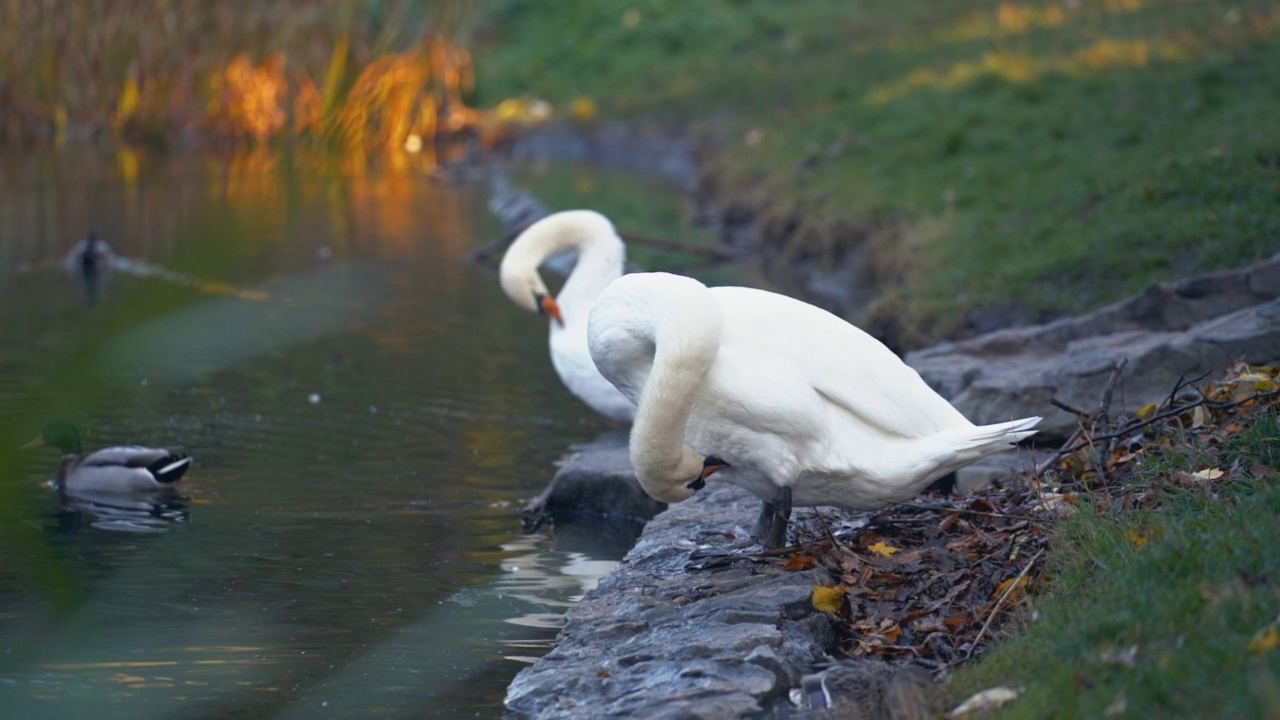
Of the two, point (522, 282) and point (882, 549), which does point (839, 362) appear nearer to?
point (882, 549)

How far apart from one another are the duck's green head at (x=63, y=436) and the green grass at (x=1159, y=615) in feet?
15.0

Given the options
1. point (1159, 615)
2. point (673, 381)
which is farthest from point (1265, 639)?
point (673, 381)

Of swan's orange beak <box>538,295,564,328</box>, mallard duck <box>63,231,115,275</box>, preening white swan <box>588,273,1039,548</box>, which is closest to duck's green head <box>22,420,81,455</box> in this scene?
swan's orange beak <box>538,295,564,328</box>

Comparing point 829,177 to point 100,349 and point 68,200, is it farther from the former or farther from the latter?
point 68,200

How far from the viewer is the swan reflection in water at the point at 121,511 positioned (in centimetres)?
671

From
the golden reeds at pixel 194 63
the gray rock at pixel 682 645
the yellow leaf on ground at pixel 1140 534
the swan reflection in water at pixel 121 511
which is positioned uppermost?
the golden reeds at pixel 194 63

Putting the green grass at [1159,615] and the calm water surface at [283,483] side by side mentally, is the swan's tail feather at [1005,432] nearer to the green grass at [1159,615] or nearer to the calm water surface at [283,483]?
the green grass at [1159,615]

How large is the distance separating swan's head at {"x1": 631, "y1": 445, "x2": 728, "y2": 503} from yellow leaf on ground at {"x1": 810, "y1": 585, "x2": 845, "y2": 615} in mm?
473

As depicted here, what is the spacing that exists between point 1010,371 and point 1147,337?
2.03ft

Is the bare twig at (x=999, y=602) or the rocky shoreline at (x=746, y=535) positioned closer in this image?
the rocky shoreline at (x=746, y=535)

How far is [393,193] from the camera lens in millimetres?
20594

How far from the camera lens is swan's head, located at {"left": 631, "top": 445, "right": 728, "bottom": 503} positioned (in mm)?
4797

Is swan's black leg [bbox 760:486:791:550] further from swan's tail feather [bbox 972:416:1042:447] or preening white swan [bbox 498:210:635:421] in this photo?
preening white swan [bbox 498:210:635:421]

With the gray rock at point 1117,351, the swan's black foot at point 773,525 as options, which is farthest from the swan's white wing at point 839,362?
the gray rock at point 1117,351
